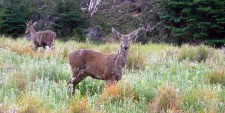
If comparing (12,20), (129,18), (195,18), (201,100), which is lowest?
(12,20)

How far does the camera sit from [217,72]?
8.66 m

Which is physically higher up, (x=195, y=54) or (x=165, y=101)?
(x=165, y=101)

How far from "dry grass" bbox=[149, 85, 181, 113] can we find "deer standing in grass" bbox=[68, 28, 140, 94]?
1353 mm

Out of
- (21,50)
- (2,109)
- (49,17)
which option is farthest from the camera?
(49,17)

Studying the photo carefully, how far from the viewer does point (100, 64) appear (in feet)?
25.3

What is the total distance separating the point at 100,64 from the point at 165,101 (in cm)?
199

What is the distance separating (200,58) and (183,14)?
373 inches

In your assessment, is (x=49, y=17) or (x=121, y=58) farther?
(x=49, y=17)

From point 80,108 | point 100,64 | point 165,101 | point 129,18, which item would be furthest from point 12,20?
point 80,108

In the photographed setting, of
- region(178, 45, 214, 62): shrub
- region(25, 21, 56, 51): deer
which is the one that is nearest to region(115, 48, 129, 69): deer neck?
region(178, 45, 214, 62): shrub

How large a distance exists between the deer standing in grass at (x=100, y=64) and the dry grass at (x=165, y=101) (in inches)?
53.3

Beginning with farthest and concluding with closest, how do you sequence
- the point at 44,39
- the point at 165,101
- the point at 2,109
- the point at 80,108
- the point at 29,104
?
the point at 44,39 < the point at 165,101 < the point at 80,108 < the point at 29,104 < the point at 2,109

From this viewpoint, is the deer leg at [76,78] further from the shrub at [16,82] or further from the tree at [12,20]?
the tree at [12,20]

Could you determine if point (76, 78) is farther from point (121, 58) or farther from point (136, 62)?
point (136, 62)
